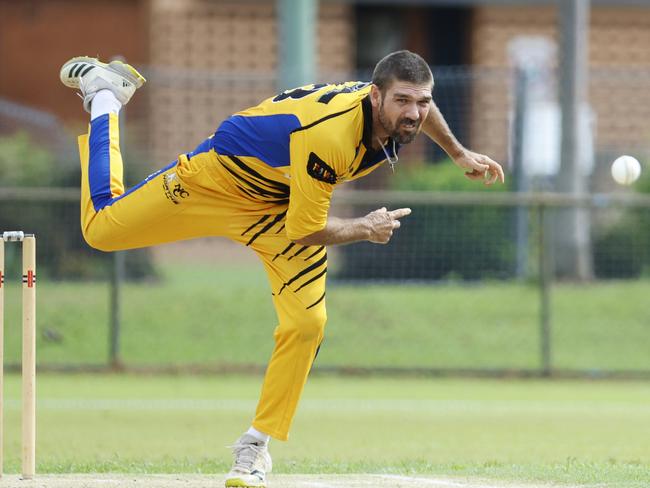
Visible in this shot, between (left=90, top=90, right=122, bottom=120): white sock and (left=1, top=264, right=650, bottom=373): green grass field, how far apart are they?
6.76 meters

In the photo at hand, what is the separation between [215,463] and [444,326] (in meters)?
7.10

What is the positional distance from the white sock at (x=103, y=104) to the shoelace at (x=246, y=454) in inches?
85.7

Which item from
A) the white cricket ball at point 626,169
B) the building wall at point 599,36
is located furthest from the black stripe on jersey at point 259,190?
the building wall at point 599,36

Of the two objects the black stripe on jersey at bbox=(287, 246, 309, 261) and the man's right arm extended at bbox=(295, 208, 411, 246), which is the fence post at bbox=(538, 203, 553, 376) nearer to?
the black stripe on jersey at bbox=(287, 246, 309, 261)

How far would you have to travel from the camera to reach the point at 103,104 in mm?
8219

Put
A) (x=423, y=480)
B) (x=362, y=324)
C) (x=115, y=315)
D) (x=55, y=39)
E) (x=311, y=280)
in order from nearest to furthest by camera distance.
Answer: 1. (x=311, y=280)
2. (x=423, y=480)
3. (x=115, y=315)
4. (x=362, y=324)
5. (x=55, y=39)

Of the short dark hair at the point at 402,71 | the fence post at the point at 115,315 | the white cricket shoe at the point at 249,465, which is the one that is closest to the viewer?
the short dark hair at the point at 402,71

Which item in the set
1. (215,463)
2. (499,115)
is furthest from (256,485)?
(499,115)

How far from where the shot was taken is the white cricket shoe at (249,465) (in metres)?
7.35

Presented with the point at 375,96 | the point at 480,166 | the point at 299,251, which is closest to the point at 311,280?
the point at 299,251

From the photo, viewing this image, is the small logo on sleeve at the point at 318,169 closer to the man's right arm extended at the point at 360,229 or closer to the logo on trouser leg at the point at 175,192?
the man's right arm extended at the point at 360,229

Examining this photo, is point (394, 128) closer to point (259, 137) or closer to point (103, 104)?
point (259, 137)

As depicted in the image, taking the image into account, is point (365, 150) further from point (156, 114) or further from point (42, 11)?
point (42, 11)

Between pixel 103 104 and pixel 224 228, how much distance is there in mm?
1123
